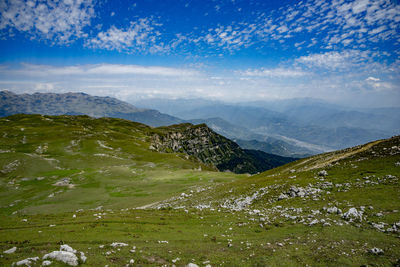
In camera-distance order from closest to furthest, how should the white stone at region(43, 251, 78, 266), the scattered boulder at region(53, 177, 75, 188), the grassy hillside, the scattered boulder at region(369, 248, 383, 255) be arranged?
1. the white stone at region(43, 251, 78, 266)
2. the scattered boulder at region(369, 248, 383, 255)
3. the grassy hillside
4. the scattered boulder at region(53, 177, 75, 188)

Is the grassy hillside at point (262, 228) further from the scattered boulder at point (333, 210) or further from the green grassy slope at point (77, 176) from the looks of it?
the green grassy slope at point (77, 176)

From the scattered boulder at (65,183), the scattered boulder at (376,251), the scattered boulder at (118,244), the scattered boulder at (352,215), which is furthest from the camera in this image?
the scattered boulder at (65,183)

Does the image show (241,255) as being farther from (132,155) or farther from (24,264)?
(132,155)

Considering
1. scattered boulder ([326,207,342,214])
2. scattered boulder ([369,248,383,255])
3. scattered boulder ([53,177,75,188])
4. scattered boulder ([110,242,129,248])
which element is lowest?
scattered boulder ([53,177,75,188])

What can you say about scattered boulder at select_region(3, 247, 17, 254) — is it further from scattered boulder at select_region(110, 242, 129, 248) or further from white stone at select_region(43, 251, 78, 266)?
scattered boulder at select_region(110, 242, 129, 248)

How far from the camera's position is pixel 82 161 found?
8562 centimetres

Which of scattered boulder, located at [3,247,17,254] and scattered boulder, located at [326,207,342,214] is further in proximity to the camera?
scattered boulder, located at [326,207,342,214]

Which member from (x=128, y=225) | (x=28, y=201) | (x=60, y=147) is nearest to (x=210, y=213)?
(x=128, y=225)

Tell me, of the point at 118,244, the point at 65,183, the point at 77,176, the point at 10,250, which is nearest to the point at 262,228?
the point at 118,244

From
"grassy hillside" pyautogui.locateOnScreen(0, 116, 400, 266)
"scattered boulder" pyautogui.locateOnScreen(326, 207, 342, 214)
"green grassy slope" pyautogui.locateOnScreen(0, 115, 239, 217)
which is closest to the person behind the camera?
"grassy hillside" pyautogui.locateOnScreen(0, 116, 400, 266)

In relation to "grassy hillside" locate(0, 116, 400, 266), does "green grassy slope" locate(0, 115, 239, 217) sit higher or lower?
lower

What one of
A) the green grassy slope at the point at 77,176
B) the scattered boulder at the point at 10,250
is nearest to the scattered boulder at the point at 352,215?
the scattered boulder at the point at 10,250

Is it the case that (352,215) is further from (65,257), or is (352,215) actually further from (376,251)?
(65,257)

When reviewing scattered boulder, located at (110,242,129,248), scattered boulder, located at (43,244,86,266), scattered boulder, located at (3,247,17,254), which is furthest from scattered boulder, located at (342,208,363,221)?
scattered boulder, located at (3,247,17,254)
